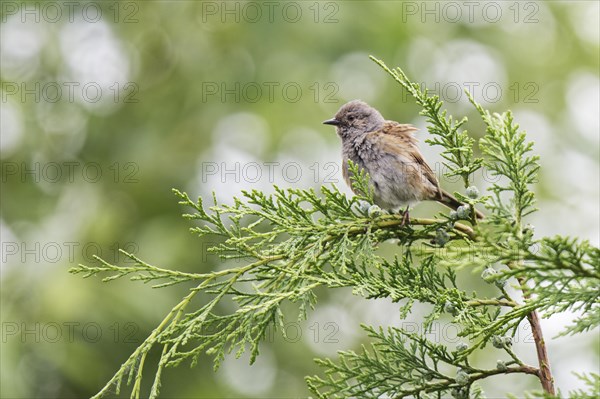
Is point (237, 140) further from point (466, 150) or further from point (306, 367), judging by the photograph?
point (466, 150)

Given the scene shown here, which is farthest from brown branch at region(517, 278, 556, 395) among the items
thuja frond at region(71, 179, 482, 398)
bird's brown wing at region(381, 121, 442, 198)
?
bird's brown wing at region(381, 121, 442, 198)

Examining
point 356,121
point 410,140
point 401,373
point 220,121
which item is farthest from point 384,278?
point 220,121

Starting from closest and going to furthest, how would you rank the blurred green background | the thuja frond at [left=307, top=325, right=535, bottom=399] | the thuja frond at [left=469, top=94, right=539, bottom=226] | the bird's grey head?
the thuja frond at [left=469, top=94, right=539, bottom=226]
the thuja frond at [left=307, top=325, right=535, bottom=399]
the bird's grey head
the blurred green background

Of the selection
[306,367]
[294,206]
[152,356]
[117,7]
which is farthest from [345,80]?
[294,206]

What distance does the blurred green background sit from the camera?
7699mm

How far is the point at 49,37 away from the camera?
9133 millimetres

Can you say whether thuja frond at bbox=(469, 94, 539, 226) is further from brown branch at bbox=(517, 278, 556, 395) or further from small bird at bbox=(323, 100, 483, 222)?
small bird at bbox=(323, 100, 483, 222)

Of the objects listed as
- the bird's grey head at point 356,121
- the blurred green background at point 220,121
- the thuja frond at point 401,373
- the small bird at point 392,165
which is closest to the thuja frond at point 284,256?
the thuja frond at point 401,373

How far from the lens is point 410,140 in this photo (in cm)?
503

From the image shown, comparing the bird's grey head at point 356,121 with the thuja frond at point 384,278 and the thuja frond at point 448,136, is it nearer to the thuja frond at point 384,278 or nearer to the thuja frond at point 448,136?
the thuja frond at point 384,278

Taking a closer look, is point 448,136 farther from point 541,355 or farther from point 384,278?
point 541,355

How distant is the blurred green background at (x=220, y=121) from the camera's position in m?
7.70

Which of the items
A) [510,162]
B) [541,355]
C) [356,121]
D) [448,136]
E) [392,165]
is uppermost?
[356,121]

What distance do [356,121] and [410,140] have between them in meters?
0.51
